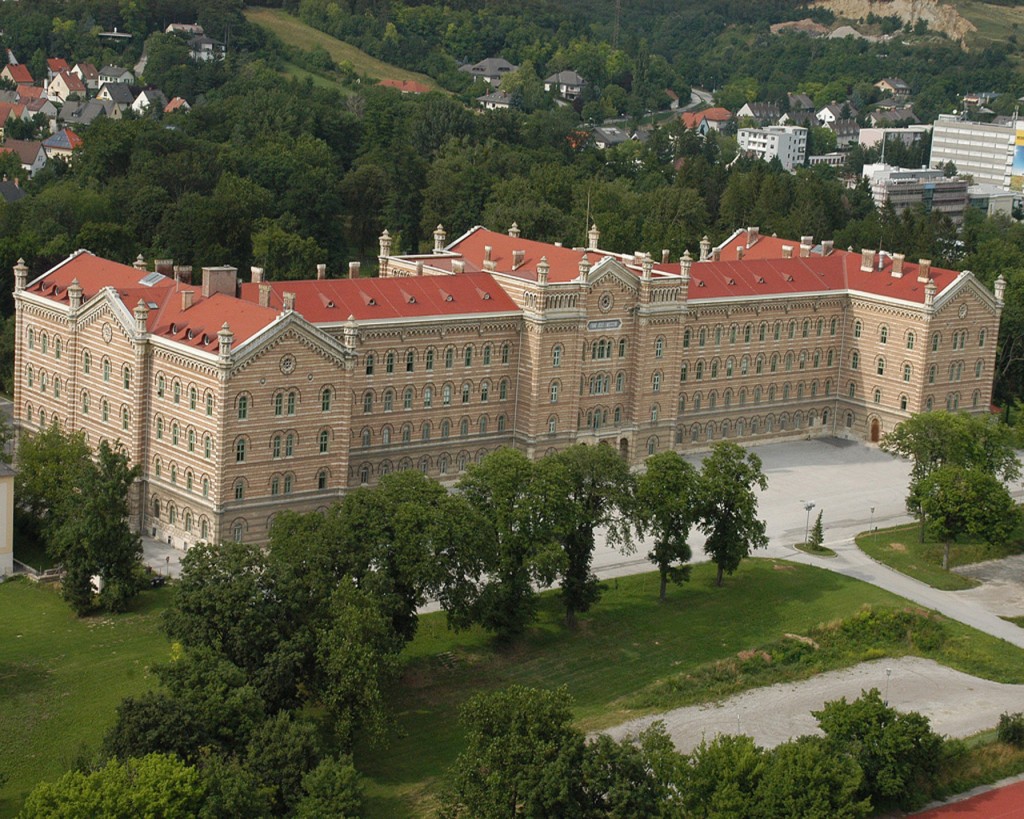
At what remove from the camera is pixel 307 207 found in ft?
508

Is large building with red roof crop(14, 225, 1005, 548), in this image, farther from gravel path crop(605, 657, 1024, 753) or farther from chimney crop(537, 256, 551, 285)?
gravel path crop(605, 657, 1024, 753)

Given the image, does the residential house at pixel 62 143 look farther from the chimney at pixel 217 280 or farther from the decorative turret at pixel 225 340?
the decorative turret at pixel 225 340

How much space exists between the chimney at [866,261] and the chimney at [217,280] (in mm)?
51897

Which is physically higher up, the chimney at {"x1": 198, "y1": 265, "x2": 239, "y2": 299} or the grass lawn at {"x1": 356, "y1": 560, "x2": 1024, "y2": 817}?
the chimney at {"x1": 198, "y1": 265, "x2": 239, "y2": 299}

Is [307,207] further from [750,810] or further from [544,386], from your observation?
[750,810]

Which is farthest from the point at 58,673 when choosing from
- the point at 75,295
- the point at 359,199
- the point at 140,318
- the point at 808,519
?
the point at 359,199

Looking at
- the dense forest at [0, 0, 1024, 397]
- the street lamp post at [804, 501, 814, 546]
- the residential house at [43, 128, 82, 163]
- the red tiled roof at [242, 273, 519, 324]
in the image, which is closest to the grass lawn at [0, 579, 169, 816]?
the red tiled roof at [242, 273, 519, 324]

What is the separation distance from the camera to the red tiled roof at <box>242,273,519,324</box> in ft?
343

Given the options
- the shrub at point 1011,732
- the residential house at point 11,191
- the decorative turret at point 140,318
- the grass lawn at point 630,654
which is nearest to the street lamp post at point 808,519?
the grass lawn at point 630,654

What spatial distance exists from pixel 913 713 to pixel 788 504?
38848 millimetres

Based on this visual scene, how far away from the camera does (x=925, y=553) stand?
10638 centimetres

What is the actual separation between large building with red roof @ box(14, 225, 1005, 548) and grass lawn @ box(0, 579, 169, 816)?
10.2m

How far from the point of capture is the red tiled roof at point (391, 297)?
104 meters

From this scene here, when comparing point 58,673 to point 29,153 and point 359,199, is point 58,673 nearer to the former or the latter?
point 359,199
